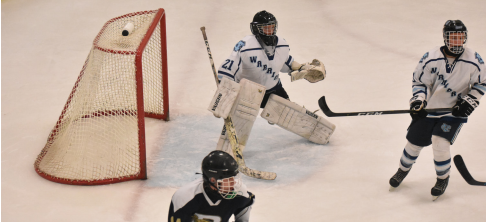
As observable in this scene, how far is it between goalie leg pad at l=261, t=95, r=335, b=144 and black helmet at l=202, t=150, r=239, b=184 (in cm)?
191

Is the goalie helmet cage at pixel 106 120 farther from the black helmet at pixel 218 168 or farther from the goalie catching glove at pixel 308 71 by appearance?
the black helmet at pixel 218 168

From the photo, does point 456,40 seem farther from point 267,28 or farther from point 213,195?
point 213,195

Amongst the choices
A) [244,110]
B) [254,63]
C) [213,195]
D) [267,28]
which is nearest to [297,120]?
[244,110]

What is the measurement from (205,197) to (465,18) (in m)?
5.43

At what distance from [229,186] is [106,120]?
2031 mm

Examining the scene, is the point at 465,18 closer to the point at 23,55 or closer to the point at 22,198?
the point at 23,55

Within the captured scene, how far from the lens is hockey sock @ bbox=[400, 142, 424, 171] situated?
13.1 feet

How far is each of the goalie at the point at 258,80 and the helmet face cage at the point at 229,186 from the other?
5.15ft

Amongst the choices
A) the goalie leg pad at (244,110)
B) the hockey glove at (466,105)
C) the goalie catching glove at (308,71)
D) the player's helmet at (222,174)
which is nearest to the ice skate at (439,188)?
the hockey glove at (466,105)

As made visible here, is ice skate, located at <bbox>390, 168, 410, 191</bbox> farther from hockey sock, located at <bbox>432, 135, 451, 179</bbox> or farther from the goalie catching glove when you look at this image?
the goalie catching glove

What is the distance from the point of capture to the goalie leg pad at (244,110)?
4297 mm

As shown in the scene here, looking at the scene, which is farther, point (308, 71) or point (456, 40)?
point (308, 71)

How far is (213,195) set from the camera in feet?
8.87

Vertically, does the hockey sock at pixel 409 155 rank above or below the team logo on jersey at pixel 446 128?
below
